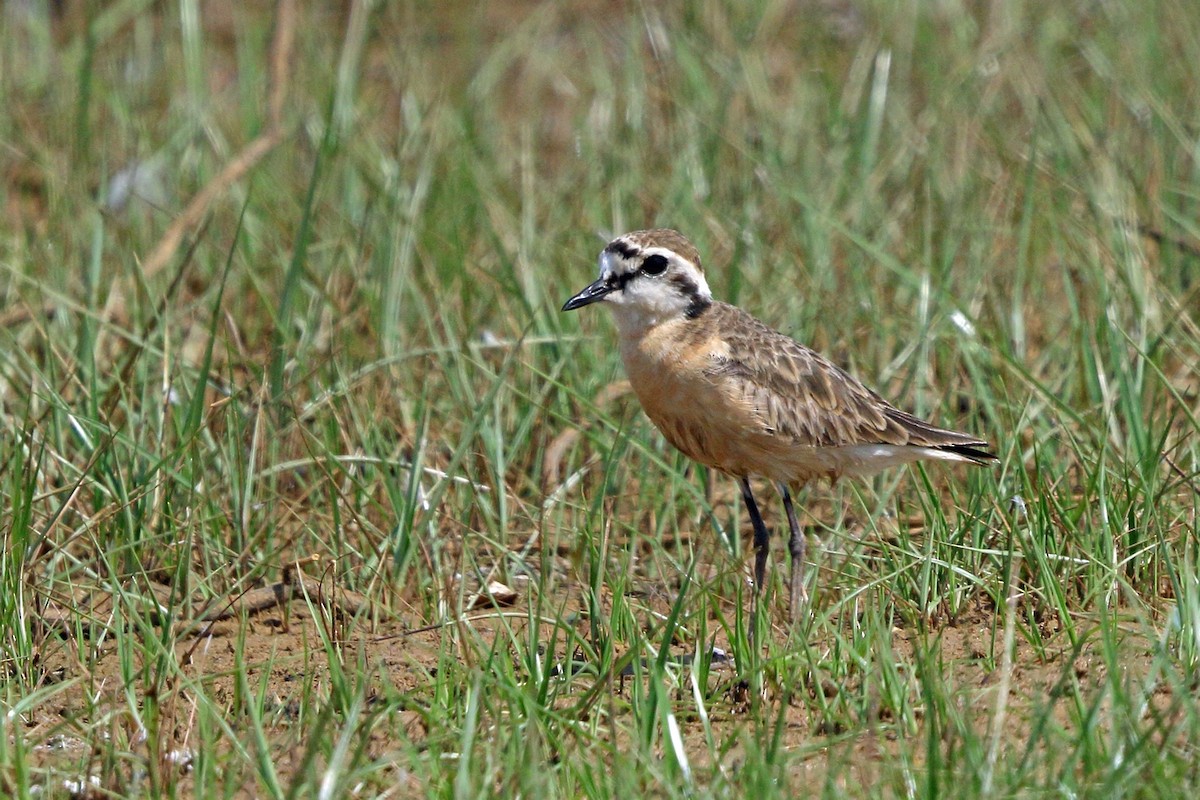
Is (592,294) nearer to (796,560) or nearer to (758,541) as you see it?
(758,541)

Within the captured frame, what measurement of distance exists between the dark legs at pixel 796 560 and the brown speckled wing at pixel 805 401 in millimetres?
215

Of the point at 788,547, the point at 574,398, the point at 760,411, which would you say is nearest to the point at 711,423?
the point at 760,411

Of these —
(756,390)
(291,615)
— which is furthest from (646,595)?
(291,615)

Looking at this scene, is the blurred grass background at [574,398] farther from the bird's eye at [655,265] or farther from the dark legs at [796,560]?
the bird's eye at [655,265]

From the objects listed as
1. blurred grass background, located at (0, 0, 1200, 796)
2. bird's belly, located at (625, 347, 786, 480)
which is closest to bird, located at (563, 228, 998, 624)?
bird's belly, located at (625, 347, 786, 480)

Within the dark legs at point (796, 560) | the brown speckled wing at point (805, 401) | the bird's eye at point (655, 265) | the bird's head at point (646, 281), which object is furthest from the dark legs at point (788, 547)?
the bird's eye at point (655, 265)

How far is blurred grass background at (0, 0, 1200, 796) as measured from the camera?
3.72 metres

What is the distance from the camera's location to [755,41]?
874 centimetres

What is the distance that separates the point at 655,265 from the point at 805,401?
643 mm

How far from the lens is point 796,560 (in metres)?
4.87

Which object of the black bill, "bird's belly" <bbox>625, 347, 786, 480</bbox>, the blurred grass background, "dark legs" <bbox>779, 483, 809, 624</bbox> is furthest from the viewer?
the black bill

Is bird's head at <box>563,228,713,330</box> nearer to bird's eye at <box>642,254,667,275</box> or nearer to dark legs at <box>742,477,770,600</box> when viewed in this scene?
bird's eye at <box>642,254,667,275</box>

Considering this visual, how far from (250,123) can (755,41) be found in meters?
2.73

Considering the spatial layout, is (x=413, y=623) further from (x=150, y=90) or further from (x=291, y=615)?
(x=150, y=90)
